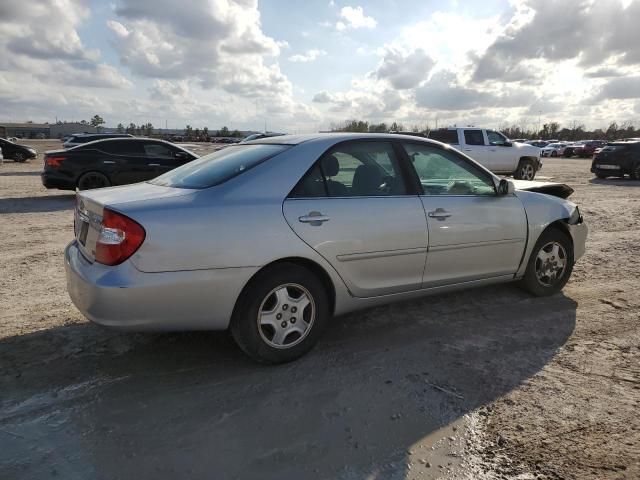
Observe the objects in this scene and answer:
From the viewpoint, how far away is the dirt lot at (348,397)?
2486 mm

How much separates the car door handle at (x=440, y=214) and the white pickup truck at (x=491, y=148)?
40.2 feet

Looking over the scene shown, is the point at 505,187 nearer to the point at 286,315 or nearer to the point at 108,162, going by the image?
the point at 286,315

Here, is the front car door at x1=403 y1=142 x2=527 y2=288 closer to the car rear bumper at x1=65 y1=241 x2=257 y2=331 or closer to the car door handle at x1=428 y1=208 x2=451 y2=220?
the car door handle at x1=428 y1=208 x2=451 y2=220

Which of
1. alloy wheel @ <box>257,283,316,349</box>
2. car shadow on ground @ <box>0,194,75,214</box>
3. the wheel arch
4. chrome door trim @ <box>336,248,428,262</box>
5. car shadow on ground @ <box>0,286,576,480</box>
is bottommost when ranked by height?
car shadow on ground @ <box>0,286,576,480</box>

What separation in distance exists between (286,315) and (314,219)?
0.68 m

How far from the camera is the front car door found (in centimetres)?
405

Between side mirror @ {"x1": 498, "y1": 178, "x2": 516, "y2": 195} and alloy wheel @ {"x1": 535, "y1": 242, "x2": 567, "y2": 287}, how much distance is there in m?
0.77

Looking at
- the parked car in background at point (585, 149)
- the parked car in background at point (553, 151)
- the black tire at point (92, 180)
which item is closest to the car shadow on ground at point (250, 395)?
the black tire at point (92, 180)

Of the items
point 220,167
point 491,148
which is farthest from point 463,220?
point 491,148

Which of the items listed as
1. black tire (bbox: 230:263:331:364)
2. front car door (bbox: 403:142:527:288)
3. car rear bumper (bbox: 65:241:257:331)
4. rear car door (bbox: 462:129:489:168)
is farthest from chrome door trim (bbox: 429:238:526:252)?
rear car door (bbox: 462:129:489:168)

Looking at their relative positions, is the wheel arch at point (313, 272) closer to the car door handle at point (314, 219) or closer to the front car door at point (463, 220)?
the car door handle at point (314, 219)

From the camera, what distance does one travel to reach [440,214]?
4.02 metres

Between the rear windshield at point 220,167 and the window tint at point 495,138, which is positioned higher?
the window tint at point 495,138

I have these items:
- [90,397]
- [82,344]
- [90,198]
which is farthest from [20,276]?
[90,397]
